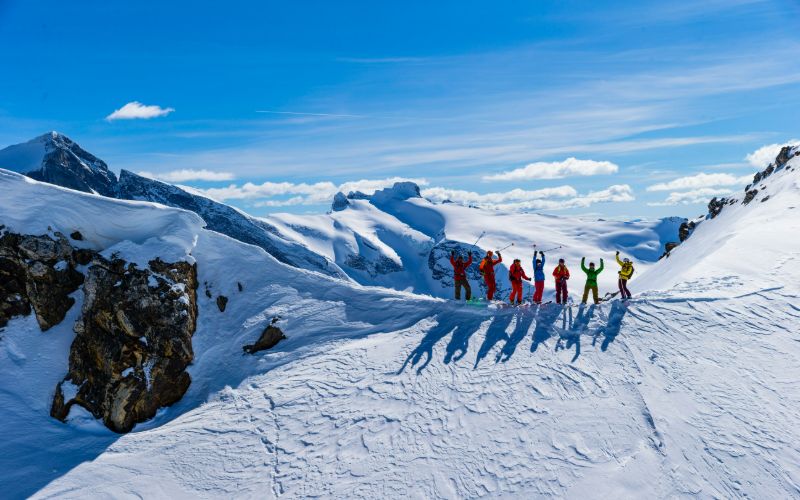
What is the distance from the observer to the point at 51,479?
1281cm

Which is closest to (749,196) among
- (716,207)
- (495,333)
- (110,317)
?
(716,207)

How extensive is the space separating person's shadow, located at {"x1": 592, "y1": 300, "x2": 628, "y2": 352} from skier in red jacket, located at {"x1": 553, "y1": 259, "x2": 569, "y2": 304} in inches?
86.1

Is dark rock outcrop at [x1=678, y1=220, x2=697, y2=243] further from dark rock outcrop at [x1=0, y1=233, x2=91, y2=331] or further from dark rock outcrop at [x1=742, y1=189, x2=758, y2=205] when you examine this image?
dark rock outcrop at [x1=0, y1=233, x2=91, y2=331]

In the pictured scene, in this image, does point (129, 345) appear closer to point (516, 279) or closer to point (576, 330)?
point (516, 279)

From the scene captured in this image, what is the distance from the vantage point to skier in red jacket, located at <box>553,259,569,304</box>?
62.6 feet

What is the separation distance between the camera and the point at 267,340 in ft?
61.2

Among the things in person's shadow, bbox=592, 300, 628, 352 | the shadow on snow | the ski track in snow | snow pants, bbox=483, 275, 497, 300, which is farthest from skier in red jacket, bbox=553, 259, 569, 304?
snow pants, bbox=483, 275, 497, 300

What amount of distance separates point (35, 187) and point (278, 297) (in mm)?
11735

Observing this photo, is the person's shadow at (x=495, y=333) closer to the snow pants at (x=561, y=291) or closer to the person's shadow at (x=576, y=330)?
the person's shadow at (x=576, y=330)

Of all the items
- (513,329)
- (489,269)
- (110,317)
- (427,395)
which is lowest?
(427,395)

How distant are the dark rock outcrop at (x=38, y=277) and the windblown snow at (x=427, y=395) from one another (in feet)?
1.52

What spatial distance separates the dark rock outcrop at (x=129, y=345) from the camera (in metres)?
16.0

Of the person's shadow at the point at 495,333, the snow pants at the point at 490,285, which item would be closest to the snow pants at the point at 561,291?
the snow pants at the point at 490,285

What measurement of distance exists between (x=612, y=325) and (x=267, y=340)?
43.3 feet
